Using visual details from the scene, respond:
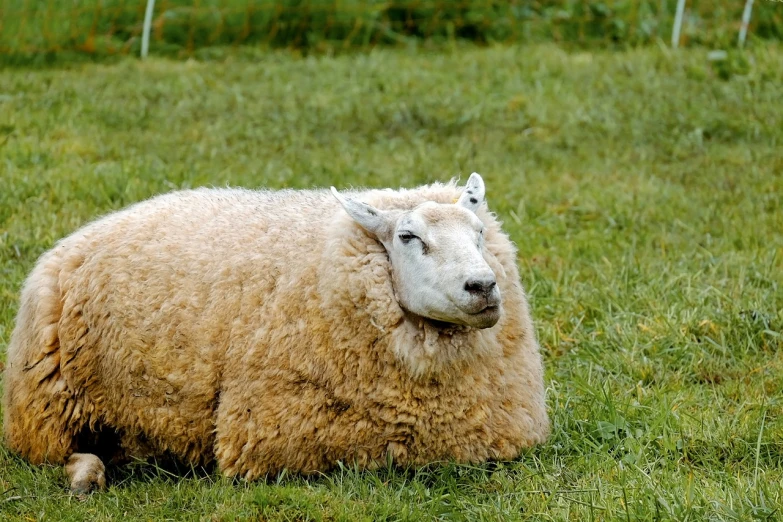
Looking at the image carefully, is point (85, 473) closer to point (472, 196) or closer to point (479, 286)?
point (479, 286)

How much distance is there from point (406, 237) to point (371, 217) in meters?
0.18

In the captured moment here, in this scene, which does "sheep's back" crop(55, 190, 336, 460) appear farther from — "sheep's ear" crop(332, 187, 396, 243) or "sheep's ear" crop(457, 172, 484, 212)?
"sheep's ear" crop(457, 172, 484, 212)

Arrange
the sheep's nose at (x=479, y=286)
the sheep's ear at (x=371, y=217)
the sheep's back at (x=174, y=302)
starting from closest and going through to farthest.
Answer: the sheep's nose at (x=479, y=286)
the sheep's ear at (x=371, y=217)
the sheep's back at (x=174, y=302)

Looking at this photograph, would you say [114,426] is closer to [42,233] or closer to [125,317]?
[125,317]

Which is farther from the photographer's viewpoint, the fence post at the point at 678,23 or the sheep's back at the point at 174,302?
the fence post at the point at 678,23

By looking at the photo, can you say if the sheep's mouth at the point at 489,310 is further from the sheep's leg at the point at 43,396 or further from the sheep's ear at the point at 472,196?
the sheep's leg at the point at 43,396

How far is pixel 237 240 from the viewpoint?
482cm

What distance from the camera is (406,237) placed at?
439 centimetres

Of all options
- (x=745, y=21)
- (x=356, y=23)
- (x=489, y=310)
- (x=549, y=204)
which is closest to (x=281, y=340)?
(x=489, y=310)

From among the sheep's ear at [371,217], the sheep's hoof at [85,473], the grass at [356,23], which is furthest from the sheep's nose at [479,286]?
the grass at [356,23]

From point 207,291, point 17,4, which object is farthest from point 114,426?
point 17,4

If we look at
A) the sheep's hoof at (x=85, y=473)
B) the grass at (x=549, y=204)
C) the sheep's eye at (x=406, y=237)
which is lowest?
the sheep's hoof at (x=85, y=473)

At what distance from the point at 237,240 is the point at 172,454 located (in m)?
0.92

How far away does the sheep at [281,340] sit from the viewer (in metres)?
4.38
